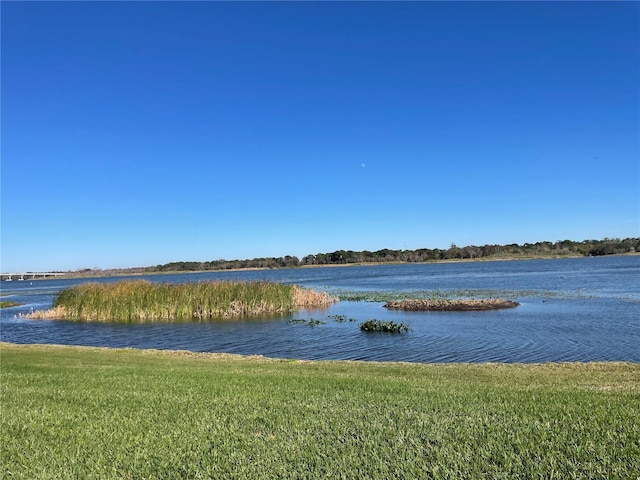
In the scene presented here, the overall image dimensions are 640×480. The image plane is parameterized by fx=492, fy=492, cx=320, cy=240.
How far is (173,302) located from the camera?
115 feet

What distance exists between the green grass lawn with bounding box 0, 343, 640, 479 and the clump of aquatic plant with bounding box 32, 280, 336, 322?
25666 mm

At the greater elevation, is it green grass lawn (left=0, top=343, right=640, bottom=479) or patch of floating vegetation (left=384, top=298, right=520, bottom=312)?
green grass lawn (left=0, top=343, right=640, bottom=479)

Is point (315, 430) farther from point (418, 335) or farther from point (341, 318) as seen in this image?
point (341, 318)

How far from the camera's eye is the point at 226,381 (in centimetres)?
964

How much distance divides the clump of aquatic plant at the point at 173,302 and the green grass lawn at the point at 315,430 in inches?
1010

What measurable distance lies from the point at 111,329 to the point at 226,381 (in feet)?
77.5

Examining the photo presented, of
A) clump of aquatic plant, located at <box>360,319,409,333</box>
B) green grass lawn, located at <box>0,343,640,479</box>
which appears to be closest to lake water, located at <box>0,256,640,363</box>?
clump of aquatic plant, located at <box>360,319,409,333</box>

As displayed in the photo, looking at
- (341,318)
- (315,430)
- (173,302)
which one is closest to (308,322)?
(341,318)

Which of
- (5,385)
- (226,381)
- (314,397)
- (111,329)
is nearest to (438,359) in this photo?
(226,381)

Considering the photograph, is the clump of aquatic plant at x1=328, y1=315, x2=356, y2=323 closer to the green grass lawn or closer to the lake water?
the lake water

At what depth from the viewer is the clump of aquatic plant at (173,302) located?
114ft

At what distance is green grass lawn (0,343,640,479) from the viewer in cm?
450

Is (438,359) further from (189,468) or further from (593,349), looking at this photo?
(189,468)

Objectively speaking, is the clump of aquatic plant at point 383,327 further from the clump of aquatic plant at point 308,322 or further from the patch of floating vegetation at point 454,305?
the patch of floating vegetation at point 454,305
